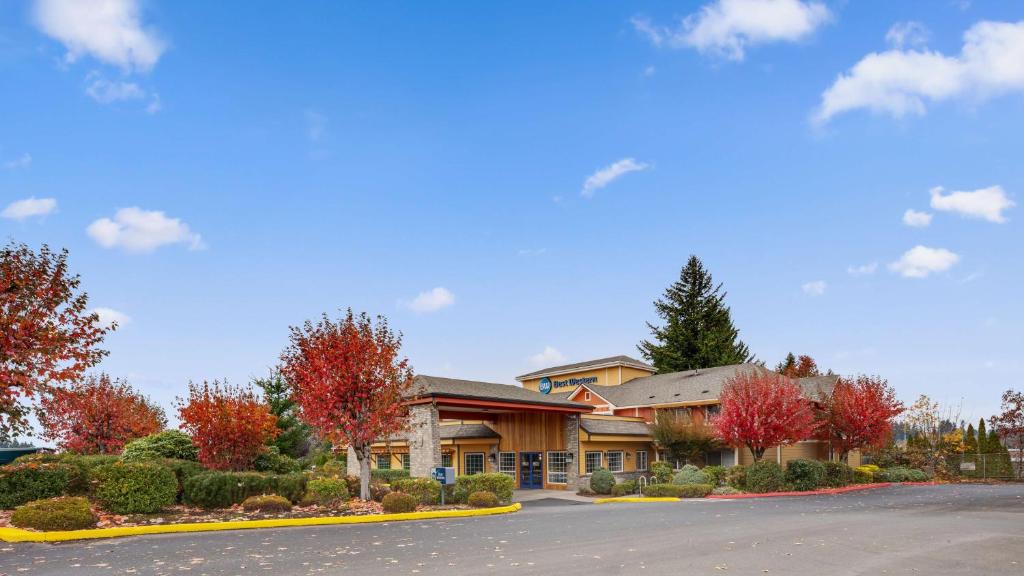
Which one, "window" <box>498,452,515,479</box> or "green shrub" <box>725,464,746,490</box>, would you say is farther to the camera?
"window" <box>498,452,515,479</box>

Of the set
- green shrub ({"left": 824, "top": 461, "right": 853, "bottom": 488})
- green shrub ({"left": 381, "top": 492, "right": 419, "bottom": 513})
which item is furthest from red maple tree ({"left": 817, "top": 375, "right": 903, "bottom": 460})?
green shrub ({"left": 381, "top": 492, "right": 419, "bottom": 513})

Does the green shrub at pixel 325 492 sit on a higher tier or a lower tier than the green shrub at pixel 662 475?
higher

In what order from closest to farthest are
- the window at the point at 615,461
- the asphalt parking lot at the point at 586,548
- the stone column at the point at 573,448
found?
the asphalt parking lot at the point at 586,548, the stone column at the point at 573,448, the window at the point at 615,461

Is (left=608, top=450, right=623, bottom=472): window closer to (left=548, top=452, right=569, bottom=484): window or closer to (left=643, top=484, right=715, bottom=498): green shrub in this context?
(left=548, top=452, right=569, bottom=484): window

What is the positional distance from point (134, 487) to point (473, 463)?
22097 mm

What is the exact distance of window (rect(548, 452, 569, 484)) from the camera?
34.8 metres

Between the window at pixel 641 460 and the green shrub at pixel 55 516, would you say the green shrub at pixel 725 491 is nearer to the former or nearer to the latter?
the window at pixel 641 460

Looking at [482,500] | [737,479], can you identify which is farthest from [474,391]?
[737,479]

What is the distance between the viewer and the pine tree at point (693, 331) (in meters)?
61.5

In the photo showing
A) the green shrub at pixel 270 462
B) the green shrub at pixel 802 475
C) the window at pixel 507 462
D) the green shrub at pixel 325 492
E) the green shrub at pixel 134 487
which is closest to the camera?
the green shrub at pixel 134 487

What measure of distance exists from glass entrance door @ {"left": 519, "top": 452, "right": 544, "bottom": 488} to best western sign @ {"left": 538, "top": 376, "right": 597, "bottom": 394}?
636 inches

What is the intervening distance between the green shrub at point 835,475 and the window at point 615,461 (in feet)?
31.3

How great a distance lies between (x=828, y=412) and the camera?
128 ft

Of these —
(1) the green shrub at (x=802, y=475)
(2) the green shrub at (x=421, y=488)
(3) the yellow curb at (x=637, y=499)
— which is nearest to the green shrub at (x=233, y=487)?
(2) the green shrub at (x=421, y=488)
